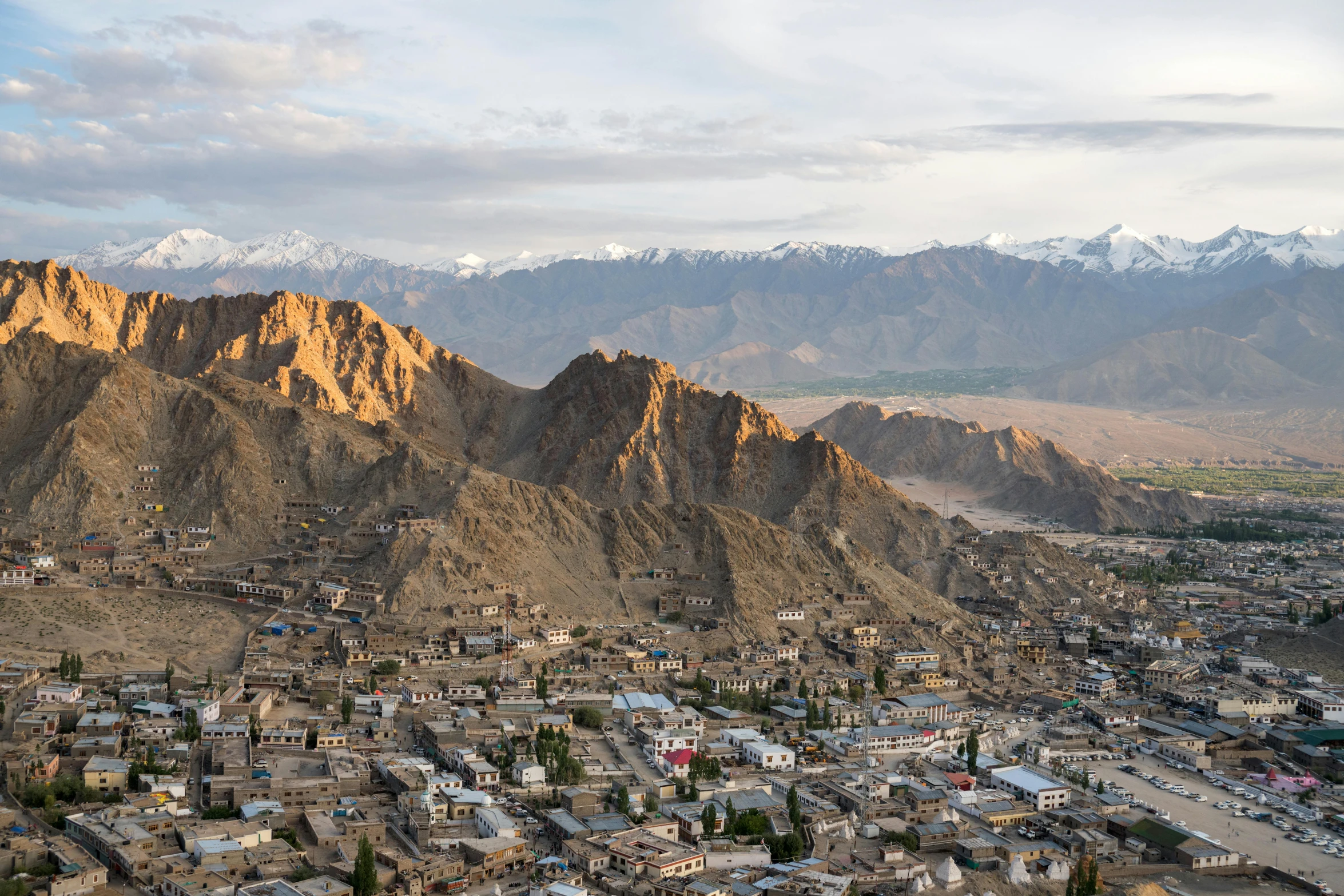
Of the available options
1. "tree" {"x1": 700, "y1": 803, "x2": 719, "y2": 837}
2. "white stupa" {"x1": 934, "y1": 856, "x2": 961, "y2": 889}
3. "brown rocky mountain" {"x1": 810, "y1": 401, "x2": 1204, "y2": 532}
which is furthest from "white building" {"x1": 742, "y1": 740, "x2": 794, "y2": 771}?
"brown rocky mountain" {"x1": 810, "y1": 401, "x2": 1204, "y2": 532}

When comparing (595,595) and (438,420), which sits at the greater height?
(438,420)

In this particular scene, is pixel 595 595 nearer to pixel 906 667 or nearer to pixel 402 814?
pixel 906 667

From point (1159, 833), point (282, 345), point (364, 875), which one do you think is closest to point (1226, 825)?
point (1159, 833)

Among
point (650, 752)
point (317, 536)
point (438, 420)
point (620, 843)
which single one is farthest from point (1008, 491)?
point (620, 843)

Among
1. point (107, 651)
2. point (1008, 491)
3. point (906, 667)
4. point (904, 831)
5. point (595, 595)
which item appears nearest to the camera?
point (904, 831)

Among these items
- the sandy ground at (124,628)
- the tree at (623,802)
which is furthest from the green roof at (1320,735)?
the sandy ground at (124,628)

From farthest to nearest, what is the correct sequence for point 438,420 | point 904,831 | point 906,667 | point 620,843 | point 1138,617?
point 438,420
point 1138,617
point 906,667
point 904,831
point 620,843
